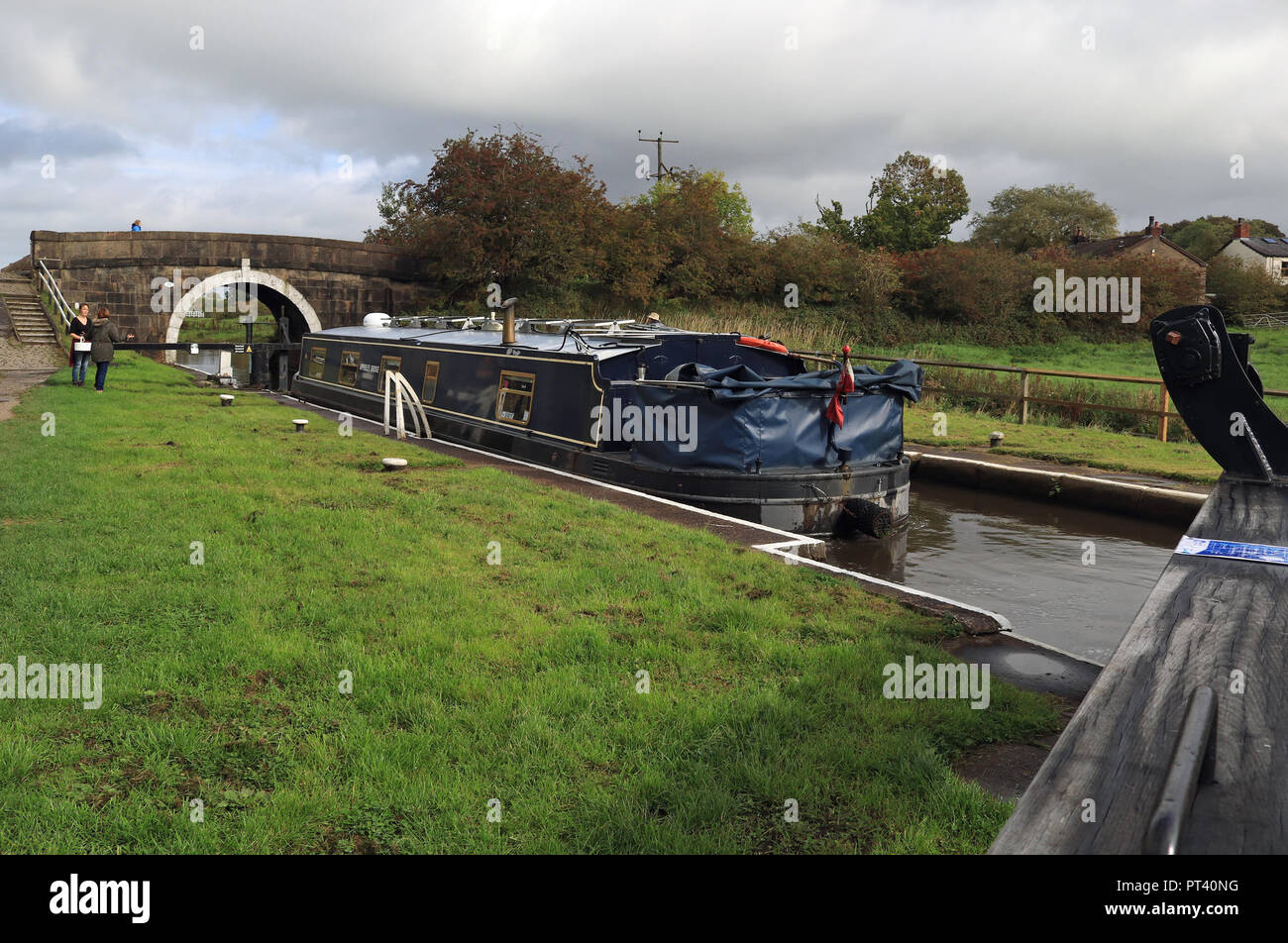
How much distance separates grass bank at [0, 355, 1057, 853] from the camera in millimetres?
2986

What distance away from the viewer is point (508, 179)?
26.9 meters

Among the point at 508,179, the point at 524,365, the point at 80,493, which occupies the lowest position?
the point at 80,493

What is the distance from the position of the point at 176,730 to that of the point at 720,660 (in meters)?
2.25

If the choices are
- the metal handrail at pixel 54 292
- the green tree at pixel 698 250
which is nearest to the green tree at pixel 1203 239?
the green tree at pixel 698 250

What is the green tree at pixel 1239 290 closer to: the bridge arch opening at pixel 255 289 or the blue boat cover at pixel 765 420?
the bridge arch opening at pixel 255 289

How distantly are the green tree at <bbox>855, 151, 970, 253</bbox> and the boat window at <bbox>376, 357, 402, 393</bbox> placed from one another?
28281 mm

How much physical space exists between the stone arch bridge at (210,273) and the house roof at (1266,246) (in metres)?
44.6

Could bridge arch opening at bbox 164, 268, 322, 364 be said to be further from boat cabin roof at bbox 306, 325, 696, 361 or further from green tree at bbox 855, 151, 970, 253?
green tree at bbox 855, 151, 970, 253

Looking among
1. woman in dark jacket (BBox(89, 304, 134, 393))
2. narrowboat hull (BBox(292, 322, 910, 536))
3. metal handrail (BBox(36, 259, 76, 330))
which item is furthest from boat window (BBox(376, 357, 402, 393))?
metal handrail (BBox(36, 259, 76, 330))
